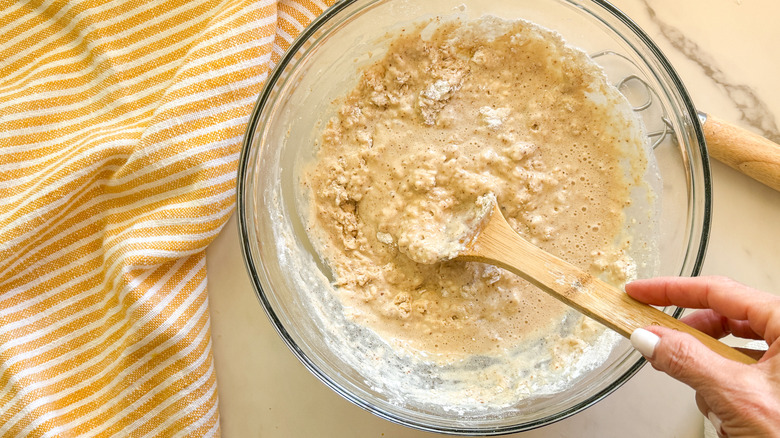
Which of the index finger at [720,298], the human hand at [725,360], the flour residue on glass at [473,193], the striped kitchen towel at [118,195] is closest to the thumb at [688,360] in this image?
the human hand at [725,360]

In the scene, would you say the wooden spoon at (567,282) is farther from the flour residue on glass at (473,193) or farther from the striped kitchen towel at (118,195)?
the striped kitchen towel at (118,195)

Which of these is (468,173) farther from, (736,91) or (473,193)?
(736,91)

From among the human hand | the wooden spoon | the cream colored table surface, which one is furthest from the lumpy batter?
the human hand

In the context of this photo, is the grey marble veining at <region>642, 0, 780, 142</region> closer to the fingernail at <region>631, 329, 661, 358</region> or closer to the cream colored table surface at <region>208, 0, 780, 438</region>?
the cream colored table surface at <region>208, 0, 780, 438</region>

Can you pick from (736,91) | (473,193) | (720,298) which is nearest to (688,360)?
(720,298)

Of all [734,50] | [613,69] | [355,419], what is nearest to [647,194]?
[613,69]
